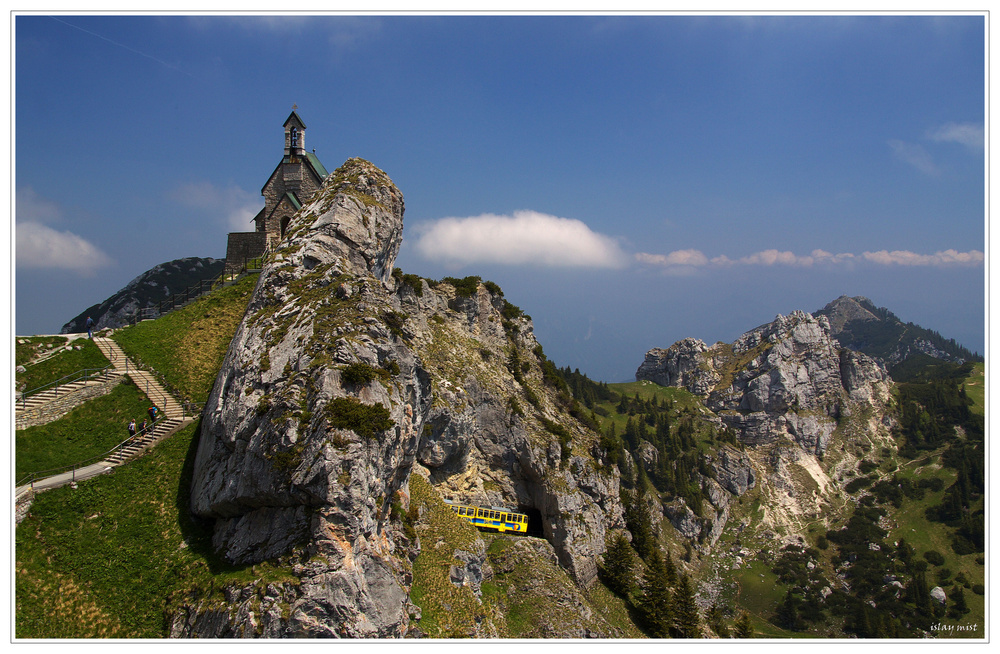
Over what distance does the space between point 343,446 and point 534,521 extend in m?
38.4

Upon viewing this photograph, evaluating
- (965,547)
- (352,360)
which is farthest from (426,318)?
(965,547)

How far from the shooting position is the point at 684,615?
190ft

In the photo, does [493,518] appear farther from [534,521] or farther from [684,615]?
[684,615]

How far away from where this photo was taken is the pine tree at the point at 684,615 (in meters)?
57.6

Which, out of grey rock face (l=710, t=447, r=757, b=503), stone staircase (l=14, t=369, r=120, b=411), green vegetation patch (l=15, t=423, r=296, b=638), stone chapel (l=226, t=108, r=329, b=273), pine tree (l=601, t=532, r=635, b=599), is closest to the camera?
green vegetation patch (l=15, t=423, r=296, b=638)

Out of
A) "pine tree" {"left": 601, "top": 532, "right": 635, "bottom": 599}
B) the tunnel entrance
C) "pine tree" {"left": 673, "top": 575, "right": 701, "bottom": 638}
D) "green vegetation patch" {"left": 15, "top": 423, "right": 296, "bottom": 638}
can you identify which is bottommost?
"pine tree" {"left": 673, "top": 575, "right": 701, "bottom": 638}

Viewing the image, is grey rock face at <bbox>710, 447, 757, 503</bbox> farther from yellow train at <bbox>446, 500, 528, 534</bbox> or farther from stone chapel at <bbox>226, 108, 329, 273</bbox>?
stone chapel at <bbox>226, 108, 329, 273</bbox>

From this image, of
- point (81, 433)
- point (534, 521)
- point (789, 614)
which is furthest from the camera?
point (789, 614)

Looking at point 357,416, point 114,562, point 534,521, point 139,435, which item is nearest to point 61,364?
point 139,435

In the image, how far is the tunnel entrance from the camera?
60.9 metres

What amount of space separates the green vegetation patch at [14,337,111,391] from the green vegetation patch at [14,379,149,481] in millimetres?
3415

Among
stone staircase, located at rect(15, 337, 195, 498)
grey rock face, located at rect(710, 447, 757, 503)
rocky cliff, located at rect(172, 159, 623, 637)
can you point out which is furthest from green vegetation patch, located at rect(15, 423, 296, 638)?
grey rock face, located at rect(710, 447, 757, 503)

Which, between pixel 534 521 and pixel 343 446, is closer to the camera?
pixel 343 446
